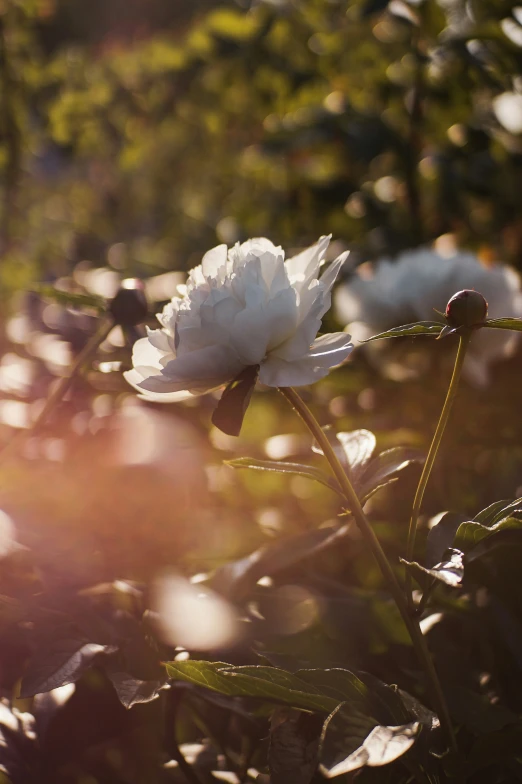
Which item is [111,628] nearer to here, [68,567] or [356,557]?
[68,567]

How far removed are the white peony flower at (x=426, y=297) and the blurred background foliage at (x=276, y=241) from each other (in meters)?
0.05

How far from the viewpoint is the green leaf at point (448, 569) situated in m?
0.38

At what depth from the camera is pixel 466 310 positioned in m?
0.43

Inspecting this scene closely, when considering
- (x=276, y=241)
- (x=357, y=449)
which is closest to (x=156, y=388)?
(x=357, y=449)

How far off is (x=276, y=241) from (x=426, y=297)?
47 centimetres

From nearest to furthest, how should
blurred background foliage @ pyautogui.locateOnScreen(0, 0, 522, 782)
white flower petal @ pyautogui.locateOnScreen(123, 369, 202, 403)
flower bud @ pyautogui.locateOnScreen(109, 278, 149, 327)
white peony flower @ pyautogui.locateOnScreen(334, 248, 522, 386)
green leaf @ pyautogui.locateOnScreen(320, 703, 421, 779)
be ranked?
green leaf @ pyautogui.locateOnScreen(320, 703, 421, 779) → white flower petal @ pyautogui.locateOnScreen(123, 369, 202, 403) → flower bud @ pyautogui.locateOnScreen(109, 278, 149, 327) → blurred background foliage @ pyautogui.locateOnScreen(0, 0, 522, 782) → white peony flower @ pyautogui.locateOnScreen(334, 248, 522, 386)

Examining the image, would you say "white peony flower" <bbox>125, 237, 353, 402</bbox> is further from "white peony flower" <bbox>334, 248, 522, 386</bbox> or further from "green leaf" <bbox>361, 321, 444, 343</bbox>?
"white peony flower" <bbox>334, 248, 522, 386</bbox>

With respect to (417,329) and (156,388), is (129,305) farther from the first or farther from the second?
(417,329)

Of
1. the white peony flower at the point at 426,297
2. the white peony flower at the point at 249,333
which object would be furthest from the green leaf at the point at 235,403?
the white peony flower at the point at 426,297

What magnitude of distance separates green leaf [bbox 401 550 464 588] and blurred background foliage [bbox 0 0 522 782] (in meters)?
0.15

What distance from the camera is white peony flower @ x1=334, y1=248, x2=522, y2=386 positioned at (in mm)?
845

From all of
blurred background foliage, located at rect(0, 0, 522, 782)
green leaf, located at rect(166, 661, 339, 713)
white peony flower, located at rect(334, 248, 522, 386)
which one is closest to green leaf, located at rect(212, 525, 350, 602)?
blurred background foliage, located at rect(0, 0, 522, 782)

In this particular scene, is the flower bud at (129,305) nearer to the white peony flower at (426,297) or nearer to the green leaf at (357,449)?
the green leaf at (357,449)

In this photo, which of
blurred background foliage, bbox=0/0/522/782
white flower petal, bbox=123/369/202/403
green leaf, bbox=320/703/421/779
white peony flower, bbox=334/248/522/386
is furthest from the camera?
white peony flower, bbox=334/248/522/386
